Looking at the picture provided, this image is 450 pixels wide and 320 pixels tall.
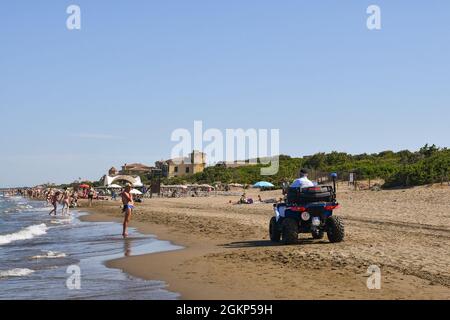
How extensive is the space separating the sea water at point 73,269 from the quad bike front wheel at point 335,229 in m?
3.89

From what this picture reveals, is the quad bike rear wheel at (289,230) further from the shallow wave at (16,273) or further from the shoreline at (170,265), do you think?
the shallow wave at (16,273)

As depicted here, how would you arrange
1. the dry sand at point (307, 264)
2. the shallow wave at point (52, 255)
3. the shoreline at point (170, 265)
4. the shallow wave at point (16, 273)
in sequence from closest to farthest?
the dry sand at point (307, 264)
the shoreline at point (170, 265)
the shallow wave at point (16, 273)
the shallow wave at point (52, 255)

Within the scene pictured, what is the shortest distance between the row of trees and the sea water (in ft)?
26.0

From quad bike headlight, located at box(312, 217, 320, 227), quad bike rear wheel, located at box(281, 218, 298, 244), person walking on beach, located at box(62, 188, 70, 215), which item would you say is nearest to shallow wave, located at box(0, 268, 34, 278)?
quad bike rear wheel, located at box(281, 218, 298, 244)

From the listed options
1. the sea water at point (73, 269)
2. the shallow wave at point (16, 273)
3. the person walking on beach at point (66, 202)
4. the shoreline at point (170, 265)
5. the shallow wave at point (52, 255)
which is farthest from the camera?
the person walking on beach at point (66, 202)

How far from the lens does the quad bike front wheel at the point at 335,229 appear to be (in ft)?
41.0

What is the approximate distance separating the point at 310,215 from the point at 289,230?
0.60 metres

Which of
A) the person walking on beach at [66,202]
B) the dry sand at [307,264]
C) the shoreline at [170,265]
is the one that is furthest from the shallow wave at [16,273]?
the person walking on beach at [66,202]

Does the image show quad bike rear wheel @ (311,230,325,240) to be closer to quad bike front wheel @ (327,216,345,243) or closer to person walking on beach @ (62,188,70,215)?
quad bike front wheel @ (327,216,345,243)
